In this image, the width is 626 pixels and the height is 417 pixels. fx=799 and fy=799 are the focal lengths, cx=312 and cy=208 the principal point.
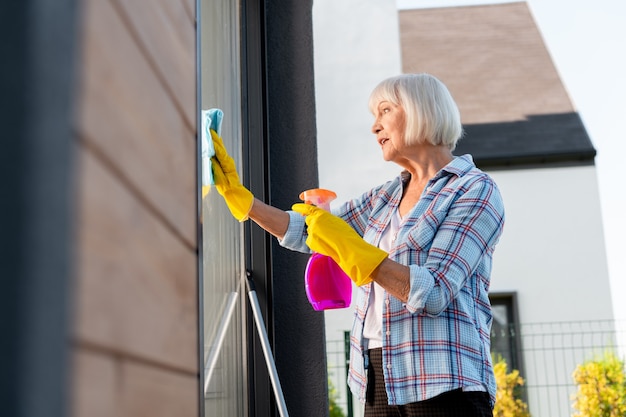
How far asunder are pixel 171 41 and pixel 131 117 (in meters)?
0.23

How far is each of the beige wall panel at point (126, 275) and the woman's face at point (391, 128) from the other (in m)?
1.31

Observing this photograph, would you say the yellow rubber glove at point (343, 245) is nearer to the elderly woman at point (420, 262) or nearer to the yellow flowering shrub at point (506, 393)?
the elderly woman at point (420, 262)

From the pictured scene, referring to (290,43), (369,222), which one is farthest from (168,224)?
(290,43)

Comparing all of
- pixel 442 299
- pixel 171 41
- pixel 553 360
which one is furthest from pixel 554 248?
pixel 171 41

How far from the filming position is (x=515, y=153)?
8.88 meters

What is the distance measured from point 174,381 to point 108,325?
29cm

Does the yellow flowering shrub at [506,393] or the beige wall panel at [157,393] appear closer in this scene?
the beige wall panel at [157,393]

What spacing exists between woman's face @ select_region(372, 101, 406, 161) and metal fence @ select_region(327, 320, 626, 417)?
13.7ft

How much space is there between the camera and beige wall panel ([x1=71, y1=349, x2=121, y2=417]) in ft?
1.58

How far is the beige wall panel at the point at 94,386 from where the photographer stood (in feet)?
1.58

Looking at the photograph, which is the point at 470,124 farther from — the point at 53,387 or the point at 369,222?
the point at 53,387

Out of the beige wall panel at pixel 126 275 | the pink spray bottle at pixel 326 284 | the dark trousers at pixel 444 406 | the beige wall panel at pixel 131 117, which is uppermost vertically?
the pink spray bottle at pixel 326 284

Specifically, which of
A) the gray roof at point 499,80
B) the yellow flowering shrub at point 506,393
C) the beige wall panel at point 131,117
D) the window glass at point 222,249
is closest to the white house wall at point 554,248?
the gray roof at point 499,80

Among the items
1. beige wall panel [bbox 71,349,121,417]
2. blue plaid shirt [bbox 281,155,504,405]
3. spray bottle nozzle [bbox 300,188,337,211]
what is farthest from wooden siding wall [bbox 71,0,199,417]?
spray bottle nozzle [bbox 300,188,337,211]
